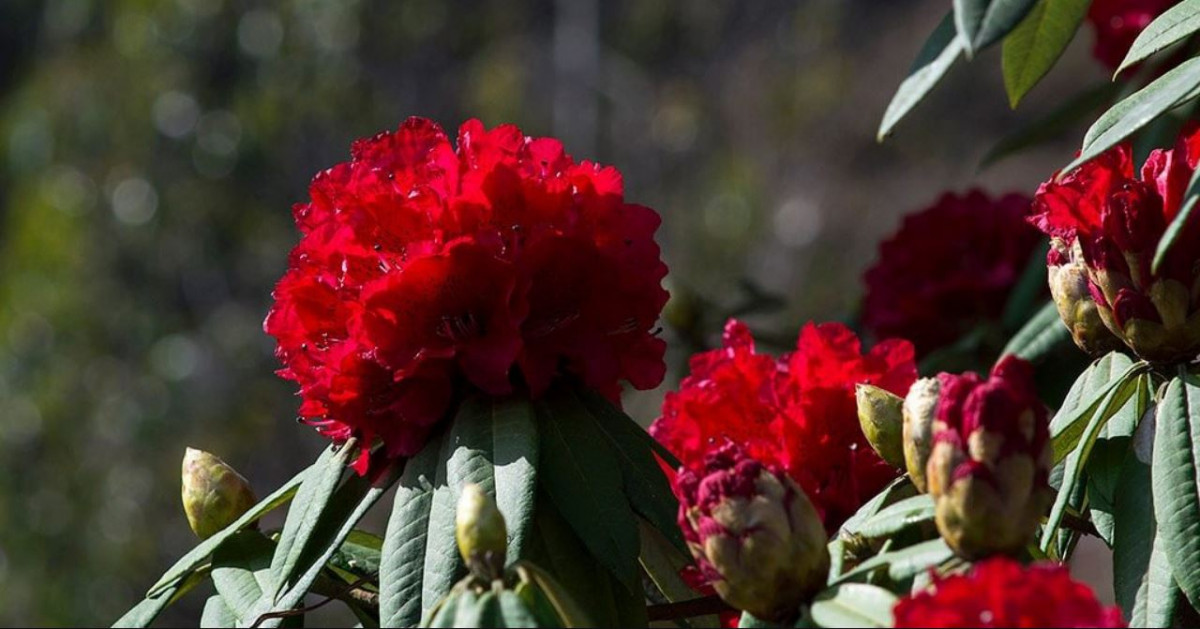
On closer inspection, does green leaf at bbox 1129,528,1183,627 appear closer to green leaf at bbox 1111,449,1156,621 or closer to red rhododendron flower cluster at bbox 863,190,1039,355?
green leaf at bbox 1111,449,1156,621

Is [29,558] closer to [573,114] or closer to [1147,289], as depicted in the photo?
[573,114]

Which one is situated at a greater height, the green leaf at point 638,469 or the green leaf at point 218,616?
the green leaf at point 638,469

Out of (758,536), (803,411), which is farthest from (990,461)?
(803,411)

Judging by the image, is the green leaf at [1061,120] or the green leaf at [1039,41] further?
the green leaf at [1061,120]

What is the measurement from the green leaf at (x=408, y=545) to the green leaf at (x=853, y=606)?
0.25 m

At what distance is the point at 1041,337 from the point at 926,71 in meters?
0.59

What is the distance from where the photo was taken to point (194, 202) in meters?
4.28

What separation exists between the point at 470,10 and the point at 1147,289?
4.24 metres

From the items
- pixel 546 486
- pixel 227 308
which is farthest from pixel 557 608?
pixel 227 308

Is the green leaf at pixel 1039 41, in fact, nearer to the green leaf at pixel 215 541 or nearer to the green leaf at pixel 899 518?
the green leaf at pixel 899 518

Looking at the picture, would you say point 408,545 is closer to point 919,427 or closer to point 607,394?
point 607,394

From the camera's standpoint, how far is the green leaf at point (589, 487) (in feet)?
3.03

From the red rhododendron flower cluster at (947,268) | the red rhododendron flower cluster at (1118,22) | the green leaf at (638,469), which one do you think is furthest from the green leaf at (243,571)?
the red rhododendron flower cluster at (1118,22)

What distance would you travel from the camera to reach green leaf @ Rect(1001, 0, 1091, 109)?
40.1 inches
